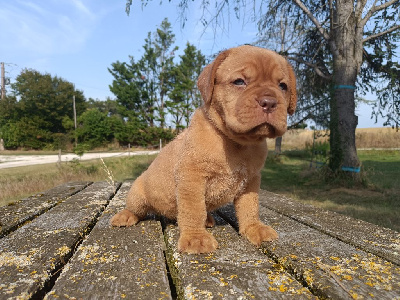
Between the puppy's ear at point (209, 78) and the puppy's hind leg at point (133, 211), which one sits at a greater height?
the puppy's ear at point (209, 78)

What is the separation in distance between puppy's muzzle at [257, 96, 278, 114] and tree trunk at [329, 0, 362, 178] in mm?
6394

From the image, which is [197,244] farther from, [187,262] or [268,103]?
[268,103]

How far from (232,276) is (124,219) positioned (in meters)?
0.88

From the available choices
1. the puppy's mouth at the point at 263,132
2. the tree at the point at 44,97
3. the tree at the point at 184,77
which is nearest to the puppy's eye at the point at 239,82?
the puppy's mouth at the point at 263,132

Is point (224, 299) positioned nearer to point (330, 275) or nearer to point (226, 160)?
point (330, 275)

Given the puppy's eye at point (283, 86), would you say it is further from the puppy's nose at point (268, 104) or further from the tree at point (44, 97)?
the tree at point (44, 97)

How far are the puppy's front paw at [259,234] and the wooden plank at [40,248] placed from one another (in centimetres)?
82

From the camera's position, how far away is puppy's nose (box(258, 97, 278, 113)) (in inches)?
53.5

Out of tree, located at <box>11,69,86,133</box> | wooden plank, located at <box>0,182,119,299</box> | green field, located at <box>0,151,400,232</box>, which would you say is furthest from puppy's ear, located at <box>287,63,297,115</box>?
tree, located at <box>11,69,86,133</box>

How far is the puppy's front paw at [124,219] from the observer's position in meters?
1.69

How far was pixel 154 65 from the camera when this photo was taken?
94.2 ft

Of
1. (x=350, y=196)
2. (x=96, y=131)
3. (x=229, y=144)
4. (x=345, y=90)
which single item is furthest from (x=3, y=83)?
(x=229, y=144)

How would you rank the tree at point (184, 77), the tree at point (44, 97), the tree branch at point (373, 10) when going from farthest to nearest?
the tree at point (44, 97) → the tree at point (184, 77) → the tree branch at point (373, 10)

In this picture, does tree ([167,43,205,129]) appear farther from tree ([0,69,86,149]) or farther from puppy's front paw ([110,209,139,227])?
puppy's front paw ([110,209,139,227])
